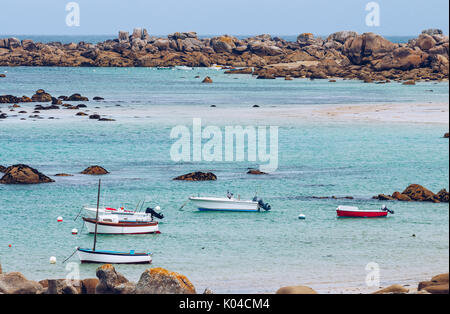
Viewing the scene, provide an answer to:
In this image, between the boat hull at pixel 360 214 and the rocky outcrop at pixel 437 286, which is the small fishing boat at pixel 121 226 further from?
the rocky outcrop at pixel 437 286

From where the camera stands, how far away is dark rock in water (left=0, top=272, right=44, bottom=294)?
25.7 m

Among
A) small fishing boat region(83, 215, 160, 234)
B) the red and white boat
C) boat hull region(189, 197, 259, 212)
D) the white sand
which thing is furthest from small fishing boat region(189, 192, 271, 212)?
the white sand

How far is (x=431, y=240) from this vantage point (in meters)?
41.3

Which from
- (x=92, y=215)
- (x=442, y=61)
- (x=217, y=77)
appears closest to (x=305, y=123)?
(x=92, y=215)

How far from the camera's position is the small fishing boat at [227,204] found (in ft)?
160

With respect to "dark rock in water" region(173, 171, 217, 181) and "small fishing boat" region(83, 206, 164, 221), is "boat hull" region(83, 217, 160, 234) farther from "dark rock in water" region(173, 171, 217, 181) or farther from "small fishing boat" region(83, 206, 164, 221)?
"dark rock in water" region(173, 171, 217, 181)

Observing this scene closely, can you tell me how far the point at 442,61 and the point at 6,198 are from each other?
127m

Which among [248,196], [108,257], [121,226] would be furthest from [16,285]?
[248,196]

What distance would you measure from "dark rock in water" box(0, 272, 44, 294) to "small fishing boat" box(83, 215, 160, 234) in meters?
16.1

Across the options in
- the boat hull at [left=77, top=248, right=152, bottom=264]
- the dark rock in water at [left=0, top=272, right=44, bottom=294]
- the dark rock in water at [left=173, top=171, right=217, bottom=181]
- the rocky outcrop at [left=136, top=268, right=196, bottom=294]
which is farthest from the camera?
the dark rock in water at [left=173, top=171, right=217, bottom=181]

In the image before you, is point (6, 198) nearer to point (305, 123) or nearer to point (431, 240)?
point (431, 240)

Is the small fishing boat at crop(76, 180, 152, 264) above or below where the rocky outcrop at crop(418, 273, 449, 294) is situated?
below

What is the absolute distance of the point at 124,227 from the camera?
4250 cm

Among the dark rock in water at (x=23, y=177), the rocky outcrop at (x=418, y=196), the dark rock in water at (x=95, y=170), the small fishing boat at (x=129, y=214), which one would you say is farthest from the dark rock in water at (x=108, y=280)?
the dark rock in water at (x=95, y=170)
